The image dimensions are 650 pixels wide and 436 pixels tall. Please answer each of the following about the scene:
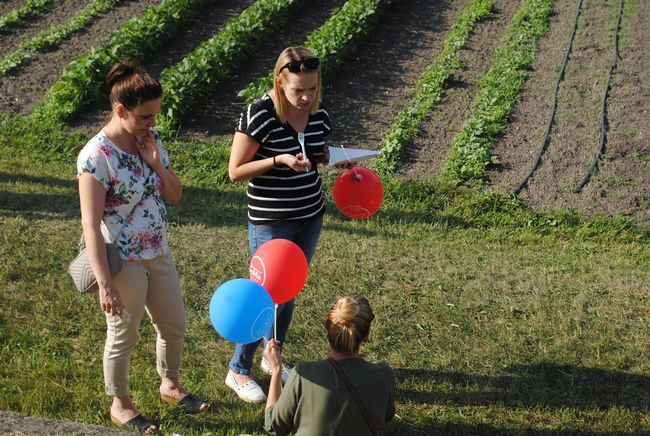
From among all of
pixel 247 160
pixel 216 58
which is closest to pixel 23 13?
pixel 216 58

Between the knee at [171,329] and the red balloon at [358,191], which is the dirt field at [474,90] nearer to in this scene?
the red balloon at [358,191]

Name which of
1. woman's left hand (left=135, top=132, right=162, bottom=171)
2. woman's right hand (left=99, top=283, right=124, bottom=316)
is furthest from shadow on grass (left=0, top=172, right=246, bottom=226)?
woman's right hand (left=99, top=283, right=124, bottom=316)

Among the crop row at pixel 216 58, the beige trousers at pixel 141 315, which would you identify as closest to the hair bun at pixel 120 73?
the beige trousers at pixel 141 315

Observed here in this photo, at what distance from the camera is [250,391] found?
4648 millimetres

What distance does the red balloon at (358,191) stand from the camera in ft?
15.4

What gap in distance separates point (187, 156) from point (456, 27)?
567 cm

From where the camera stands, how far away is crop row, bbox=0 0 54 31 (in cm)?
1360

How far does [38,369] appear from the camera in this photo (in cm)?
484

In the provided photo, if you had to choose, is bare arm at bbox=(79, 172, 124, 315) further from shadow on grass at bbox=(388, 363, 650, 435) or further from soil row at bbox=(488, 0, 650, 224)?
soil row at bbox=(488, 0, 650, 224)

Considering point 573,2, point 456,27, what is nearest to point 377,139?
point 456,27

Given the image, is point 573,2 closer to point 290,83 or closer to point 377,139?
point 377,139

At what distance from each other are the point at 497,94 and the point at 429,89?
960 millimetres

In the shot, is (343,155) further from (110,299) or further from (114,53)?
(114,53)

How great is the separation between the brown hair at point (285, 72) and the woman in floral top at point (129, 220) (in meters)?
0.66
